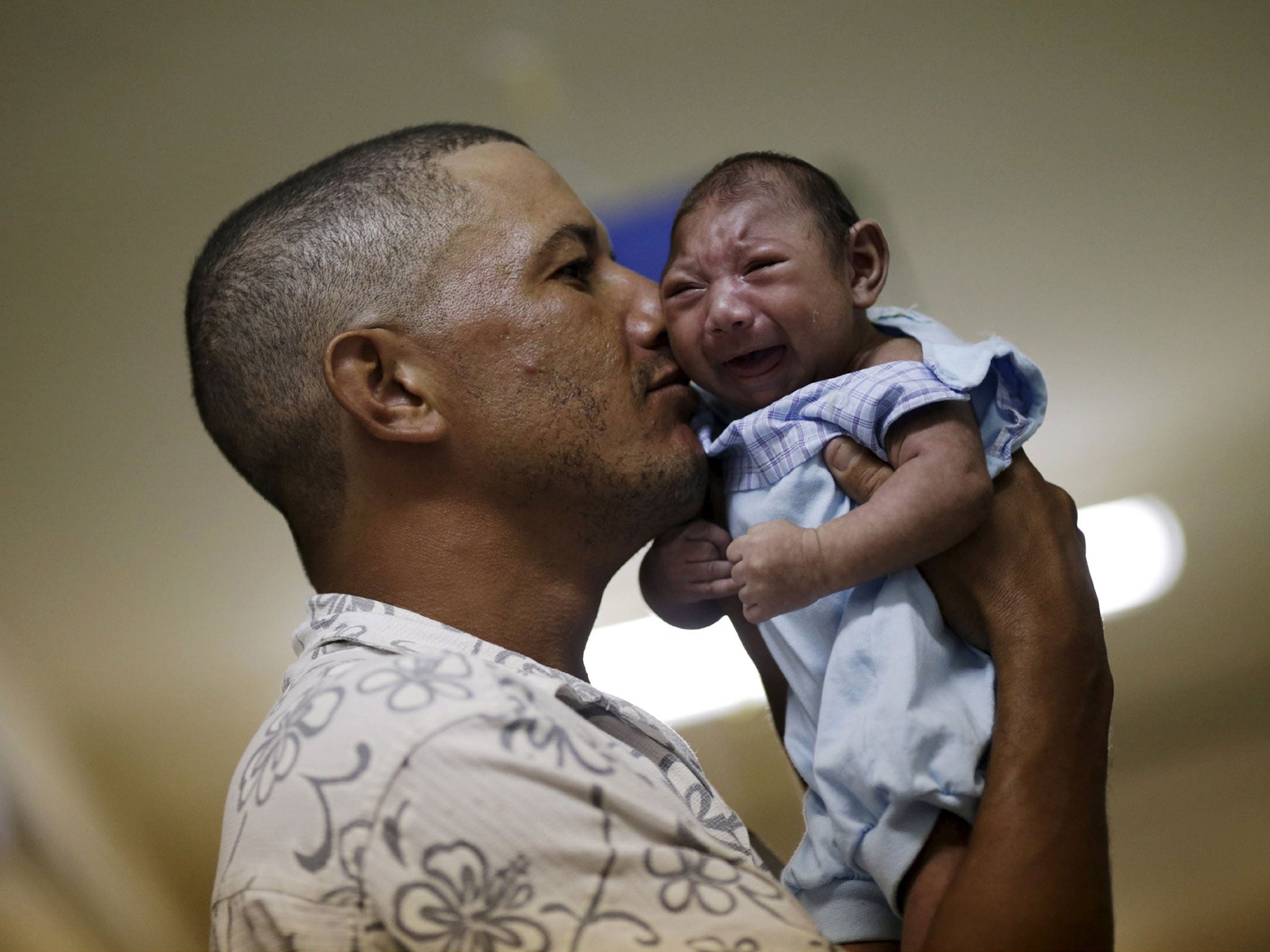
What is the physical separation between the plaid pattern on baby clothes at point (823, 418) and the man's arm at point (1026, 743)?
0.09ft

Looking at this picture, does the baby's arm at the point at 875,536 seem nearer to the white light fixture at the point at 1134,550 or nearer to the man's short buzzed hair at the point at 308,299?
the man's short buzzed hair at the point at 308,299

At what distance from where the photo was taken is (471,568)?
121 centimetres

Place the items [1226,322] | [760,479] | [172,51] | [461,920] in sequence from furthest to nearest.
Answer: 1. [1226,322]
2. [172,51]
3. [760,479]
4. [461,920]

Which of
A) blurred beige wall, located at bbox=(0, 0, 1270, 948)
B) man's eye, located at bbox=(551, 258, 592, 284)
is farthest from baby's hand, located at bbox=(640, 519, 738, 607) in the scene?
blurred beige wall, located at bbox=(0, 0, 1270, 948)

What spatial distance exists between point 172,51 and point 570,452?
1546 millimetres

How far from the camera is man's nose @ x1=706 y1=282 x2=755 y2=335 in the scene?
1.18 m

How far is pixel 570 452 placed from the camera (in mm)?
1215

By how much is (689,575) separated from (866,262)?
1.55 ft

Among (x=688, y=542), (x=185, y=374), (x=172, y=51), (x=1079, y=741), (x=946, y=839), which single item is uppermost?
(x=172, y=51)

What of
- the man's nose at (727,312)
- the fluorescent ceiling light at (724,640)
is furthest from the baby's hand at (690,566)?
the fluorescent ceiling light at (724,640)

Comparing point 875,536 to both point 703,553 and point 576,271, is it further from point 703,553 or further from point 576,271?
point 576,271

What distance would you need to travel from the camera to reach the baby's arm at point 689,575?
122 centimetres

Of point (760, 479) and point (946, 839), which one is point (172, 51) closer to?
point (760, 479)

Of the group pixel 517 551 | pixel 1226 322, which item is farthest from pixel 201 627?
pixel 1226 322
